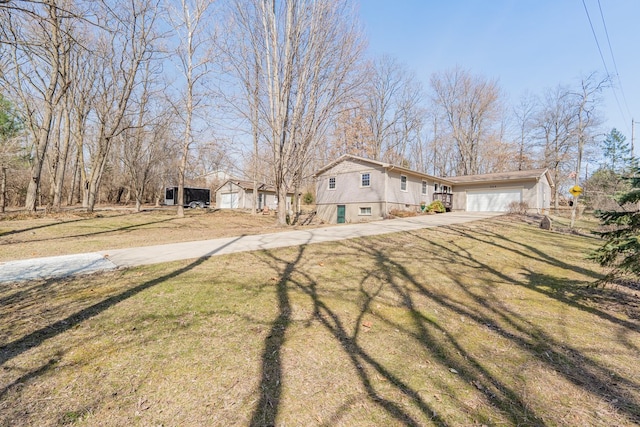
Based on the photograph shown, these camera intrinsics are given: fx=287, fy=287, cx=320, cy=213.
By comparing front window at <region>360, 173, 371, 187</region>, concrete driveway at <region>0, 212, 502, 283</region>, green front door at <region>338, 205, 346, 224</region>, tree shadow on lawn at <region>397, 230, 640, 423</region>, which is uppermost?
front window at <region>360, 173, 371, 187</region>

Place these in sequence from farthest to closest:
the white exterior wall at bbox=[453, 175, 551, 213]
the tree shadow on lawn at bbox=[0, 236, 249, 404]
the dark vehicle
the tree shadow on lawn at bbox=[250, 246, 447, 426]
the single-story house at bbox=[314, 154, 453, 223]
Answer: the dark vehicle < the white exterior wall at bbox=[453, 175, 551, 213] < the single-story house at bbox=[314, 154, 453, 223] < the tree shadow on lawn at bbox=[0, 236, 249, 404] < the tree shadow on lawn at bbox=[250, 246, 447, 426]

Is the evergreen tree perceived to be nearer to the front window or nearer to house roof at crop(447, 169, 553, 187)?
the front window

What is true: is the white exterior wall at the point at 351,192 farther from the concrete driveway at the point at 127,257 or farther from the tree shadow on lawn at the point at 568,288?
the tree shadow on lawn at the point at 568,288

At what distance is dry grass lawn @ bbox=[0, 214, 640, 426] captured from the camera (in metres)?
2.27

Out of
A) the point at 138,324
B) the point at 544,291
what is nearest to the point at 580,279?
the point at 544,291

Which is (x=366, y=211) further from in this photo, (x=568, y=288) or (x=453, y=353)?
(x=453, y=353)

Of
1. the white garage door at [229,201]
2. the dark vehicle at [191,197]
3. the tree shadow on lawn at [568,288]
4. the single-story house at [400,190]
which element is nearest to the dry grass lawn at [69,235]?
the tree shadow on lawn at [568,288]

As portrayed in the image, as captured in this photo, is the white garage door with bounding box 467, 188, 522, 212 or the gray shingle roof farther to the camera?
the white garage door with bounding box 467, 188, 522, 212

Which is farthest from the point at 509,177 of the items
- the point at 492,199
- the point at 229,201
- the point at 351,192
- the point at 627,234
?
the point at 229,201

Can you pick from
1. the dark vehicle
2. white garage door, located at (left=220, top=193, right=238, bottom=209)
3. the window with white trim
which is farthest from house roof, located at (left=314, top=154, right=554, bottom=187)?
the dark vehicle

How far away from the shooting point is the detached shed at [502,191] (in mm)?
21562

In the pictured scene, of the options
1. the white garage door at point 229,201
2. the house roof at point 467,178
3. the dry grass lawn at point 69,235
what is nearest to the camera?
the dry grass lawn at point 69,235

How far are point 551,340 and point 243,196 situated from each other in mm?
31737

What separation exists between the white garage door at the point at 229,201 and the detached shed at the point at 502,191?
23.5 meters
